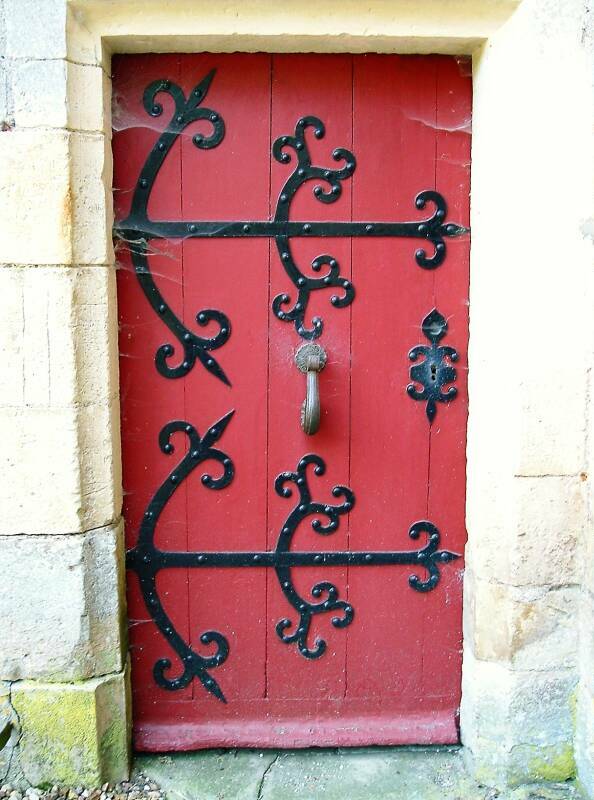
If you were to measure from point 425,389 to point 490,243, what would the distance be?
0.43 meters

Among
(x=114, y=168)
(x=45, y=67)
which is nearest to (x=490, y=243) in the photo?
(x=114, y=168)

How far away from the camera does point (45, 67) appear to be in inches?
75.2

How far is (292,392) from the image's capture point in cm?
221

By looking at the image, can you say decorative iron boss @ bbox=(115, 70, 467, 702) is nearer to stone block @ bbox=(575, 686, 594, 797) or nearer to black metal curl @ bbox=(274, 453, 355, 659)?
black metal curl @ bbox=(274, 453, 355, 659)

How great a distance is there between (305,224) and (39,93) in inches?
28.7

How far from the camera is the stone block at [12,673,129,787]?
2090 mm

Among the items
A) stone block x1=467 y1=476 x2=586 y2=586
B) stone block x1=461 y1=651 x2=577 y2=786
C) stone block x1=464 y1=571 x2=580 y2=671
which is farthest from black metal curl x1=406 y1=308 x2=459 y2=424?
stone block x1=461 y1=651 x2=577 y2=786

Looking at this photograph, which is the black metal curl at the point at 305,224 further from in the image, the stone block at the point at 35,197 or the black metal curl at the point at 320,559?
the stone block at the point at 35,197

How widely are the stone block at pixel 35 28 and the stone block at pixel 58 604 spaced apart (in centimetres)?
119

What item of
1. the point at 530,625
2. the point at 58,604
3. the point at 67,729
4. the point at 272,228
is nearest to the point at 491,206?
the point at 272,228

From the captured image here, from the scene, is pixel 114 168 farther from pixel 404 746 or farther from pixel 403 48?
pixel 404 746

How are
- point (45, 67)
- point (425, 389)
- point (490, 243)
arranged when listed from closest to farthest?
1. point (45, 67)
2. point (490, 243)
3. point (425, 389)

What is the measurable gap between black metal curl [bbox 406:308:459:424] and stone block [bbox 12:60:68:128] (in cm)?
108

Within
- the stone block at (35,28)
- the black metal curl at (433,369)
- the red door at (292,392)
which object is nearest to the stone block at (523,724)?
the red door at (292,392)
